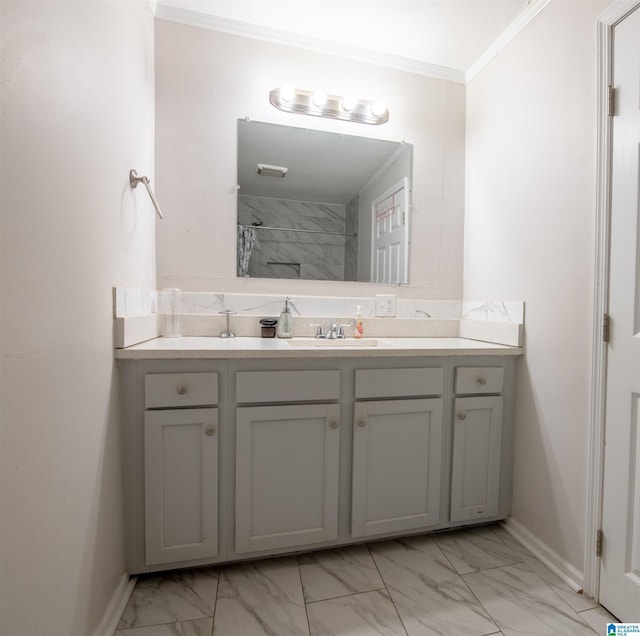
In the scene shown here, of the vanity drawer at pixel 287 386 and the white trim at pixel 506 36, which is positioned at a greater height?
the white trim at pixel 506 36

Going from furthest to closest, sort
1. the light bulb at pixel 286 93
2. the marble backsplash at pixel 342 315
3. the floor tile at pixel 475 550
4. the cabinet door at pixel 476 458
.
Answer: the light bulb at pixel 286 93 → the marble backsplash at pixel 342 315 → the cabinet door at pixel 476 458 → the floor tile at pixel 475 550

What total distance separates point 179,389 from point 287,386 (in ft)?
1.23

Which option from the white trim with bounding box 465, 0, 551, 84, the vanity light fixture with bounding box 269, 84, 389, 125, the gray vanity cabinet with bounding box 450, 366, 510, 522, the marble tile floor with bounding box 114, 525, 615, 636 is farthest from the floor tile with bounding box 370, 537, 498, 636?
the white trim with bounding box 465, 0, 551, 84

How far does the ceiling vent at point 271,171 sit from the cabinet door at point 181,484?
3.92 ft

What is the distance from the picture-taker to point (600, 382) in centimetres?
117

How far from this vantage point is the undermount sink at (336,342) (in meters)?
1.65

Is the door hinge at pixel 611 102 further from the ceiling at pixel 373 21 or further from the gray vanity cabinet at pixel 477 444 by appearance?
the gray vanity cabinet at pixel 477 444

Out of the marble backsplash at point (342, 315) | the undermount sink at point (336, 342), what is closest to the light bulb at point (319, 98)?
the marble backsplash at point (342, 315)

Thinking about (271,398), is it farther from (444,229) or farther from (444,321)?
(444,229)

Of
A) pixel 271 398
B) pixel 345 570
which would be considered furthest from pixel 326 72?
pixel 345 570

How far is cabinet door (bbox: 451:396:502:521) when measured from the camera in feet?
4.75

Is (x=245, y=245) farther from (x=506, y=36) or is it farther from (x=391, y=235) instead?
(x=506, y=36)

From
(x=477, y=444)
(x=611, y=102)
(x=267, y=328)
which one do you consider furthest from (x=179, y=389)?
(x=611, y=102)

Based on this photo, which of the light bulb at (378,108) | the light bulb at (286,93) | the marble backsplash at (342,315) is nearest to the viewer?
the marble backsplash at (342,315)
